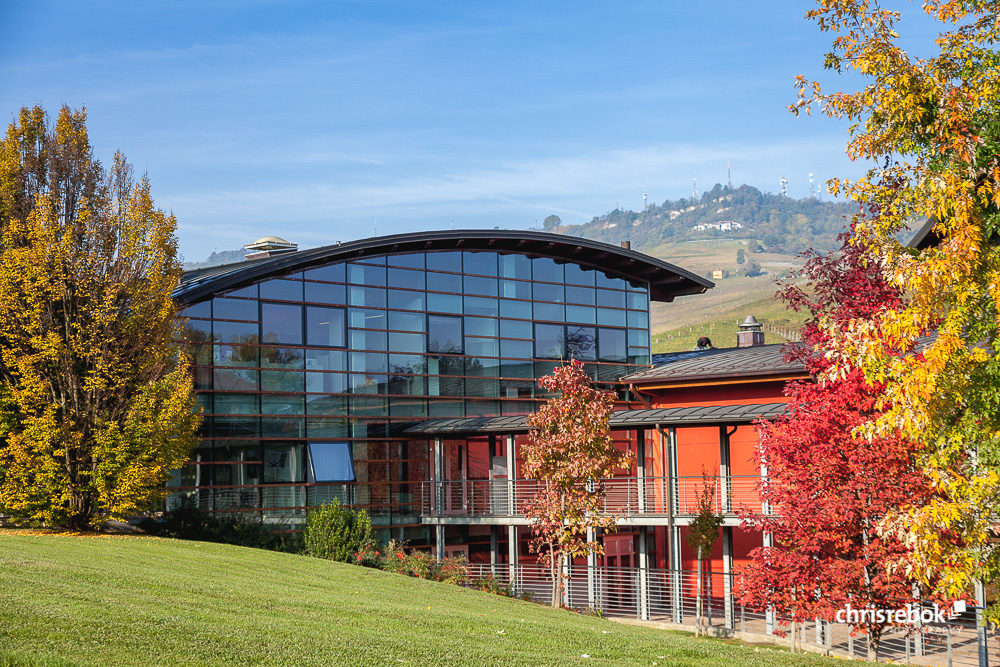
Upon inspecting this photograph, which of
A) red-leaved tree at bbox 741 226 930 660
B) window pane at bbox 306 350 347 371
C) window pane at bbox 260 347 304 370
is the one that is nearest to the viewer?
red-leaved tree at bbox 741 226 930 660

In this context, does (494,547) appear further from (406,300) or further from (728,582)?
Result: (406,300)

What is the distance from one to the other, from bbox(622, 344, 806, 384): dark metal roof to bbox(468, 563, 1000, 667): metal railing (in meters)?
5.93

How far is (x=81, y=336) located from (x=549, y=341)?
15.6 meters

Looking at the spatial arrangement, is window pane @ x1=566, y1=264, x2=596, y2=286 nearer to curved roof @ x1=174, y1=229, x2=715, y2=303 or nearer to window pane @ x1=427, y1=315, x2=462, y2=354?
curved roof @ x1=174, y1=229, x2=715, y2=303

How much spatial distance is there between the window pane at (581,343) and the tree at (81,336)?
14.1 metres

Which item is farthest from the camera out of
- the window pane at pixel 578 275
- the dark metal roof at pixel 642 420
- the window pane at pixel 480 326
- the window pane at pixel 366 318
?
the window pane at pixel 578 275

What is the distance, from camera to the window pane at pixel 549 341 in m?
31.9

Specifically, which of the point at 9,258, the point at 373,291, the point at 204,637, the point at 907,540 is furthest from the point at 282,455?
the point at 907,540

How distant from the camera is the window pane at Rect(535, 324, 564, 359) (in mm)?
31906

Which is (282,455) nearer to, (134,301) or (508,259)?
(134,301)

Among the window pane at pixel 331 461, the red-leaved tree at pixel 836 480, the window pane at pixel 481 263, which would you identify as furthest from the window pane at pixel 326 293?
the red-leaved tree at pixel 836 480

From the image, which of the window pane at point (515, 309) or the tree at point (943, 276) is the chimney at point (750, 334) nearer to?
the window pane at point (515, 309)

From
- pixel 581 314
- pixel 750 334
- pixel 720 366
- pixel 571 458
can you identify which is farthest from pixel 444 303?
pixel 750 334

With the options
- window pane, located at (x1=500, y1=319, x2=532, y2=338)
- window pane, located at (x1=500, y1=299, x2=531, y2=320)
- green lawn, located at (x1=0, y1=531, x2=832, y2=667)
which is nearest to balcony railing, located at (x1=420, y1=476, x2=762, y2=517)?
window pane, located at (x1=500, y1=319, x2=532, y2=338)
